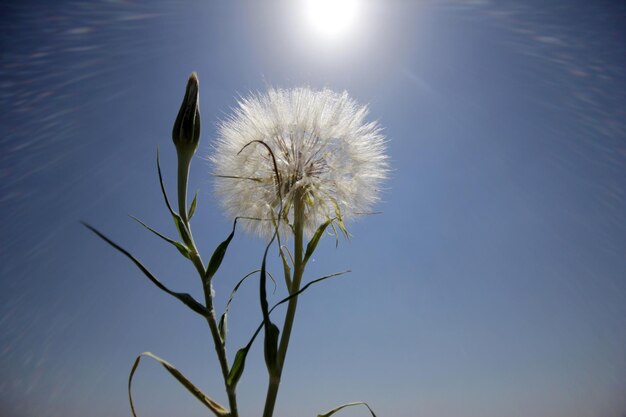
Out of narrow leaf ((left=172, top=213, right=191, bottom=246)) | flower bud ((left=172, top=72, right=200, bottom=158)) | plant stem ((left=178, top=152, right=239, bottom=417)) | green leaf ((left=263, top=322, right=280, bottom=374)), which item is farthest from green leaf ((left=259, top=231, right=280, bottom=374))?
flower bud ((left=172, top=72, right=200, bottom=158))

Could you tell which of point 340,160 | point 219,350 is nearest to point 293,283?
point 219,350

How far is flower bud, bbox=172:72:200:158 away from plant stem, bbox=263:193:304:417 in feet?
1.96

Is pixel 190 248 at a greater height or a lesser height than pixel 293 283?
lesser

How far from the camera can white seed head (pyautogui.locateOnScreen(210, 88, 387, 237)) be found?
2.15 metres

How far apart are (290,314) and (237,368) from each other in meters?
0.30

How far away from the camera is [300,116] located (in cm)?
229

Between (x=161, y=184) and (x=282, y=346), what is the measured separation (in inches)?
31.7

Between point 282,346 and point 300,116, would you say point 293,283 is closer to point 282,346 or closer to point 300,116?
point 282,346

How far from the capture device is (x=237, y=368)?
1.48 m

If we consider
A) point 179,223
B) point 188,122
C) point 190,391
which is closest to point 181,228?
point 179,223

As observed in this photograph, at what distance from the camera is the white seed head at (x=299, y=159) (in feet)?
7.06

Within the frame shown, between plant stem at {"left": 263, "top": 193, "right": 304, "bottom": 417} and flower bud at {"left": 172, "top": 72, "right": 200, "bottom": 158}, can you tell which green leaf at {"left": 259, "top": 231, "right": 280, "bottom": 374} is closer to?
plant stem at {"left": 263, "top": 193, "right": 304, "bottom": 417}

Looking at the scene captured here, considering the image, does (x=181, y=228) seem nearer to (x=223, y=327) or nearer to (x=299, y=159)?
(x=223, y=327)

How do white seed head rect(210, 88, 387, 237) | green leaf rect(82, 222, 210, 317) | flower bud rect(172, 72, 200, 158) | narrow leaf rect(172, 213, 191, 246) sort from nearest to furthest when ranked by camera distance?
green leaf rect(82, 222, 210, 317)
narrow leaf rect(172, 213, 191, 246)
flower bud rect(172, 72, 200, 158)
white seed head rect(210, 88, 387, 237)
